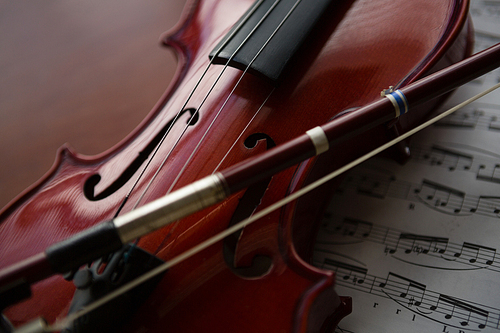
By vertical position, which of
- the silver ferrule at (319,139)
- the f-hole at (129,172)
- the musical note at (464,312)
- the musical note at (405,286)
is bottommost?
the f-hole at (129,172)

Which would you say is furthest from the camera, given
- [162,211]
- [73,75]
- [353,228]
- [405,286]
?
[73,75]

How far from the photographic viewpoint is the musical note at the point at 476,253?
2.59 ft

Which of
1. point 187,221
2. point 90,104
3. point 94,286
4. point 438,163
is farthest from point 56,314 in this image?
point 438,163

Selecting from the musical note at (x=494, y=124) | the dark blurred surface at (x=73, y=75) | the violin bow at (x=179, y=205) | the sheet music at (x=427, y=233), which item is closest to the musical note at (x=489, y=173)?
the sheet music at (x=427, y=233)

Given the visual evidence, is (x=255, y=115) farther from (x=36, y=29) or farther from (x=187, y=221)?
(x=36, y=29)

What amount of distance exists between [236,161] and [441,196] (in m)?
0.52

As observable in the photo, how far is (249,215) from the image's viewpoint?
68 cm

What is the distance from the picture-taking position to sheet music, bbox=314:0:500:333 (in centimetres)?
75

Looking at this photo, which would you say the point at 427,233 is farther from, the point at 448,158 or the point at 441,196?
the point at 448,158

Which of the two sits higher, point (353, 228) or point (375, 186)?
point (375, 186)

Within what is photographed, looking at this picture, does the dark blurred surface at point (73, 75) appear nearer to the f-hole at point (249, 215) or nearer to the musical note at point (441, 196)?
the f-hole at point (249, 215)

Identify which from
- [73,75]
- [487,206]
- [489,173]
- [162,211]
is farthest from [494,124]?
[73,75]

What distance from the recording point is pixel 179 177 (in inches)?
28.5

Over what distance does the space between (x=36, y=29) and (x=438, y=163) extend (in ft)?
4.76
